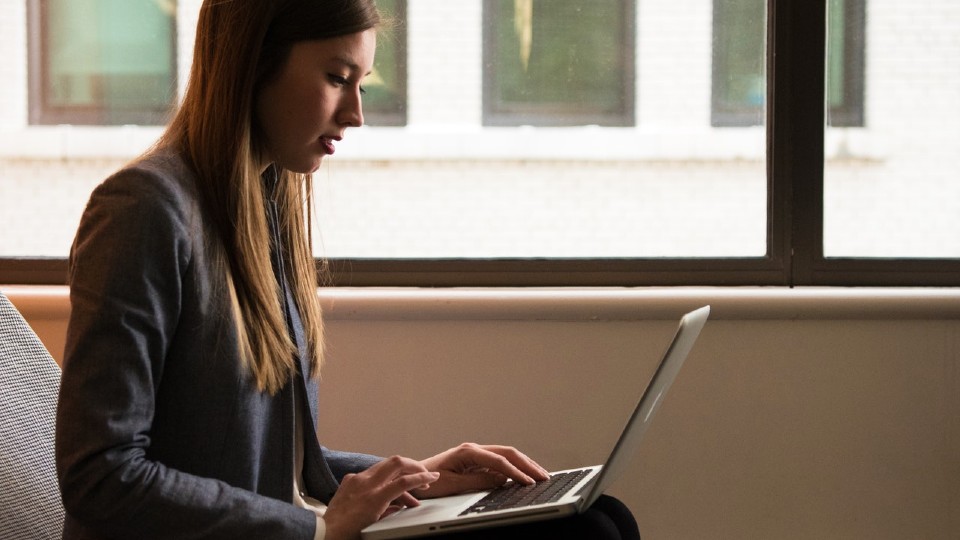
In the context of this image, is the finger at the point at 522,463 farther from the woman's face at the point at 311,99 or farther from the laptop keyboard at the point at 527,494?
the woman's face at the point at 311,99

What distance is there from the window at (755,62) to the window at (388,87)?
67cm

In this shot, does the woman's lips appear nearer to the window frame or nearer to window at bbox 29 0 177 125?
the window frame

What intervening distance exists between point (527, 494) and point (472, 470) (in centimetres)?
14

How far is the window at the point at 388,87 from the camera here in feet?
7.37

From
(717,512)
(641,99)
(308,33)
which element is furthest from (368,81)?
(717,512)

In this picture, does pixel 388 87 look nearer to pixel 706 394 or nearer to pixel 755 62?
pixel 755 62

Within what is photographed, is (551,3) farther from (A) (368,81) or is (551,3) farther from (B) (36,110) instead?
(B) (36,110)

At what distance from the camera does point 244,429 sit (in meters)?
1.17

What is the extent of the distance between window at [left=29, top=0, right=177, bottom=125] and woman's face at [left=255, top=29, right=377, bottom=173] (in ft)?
3.37

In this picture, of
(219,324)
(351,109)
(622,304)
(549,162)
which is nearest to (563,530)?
(219,324)

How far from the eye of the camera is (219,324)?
114 cm

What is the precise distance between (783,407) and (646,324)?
0.34 metres

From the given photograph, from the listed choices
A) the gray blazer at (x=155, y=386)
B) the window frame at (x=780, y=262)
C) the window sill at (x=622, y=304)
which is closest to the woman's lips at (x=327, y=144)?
the gray blazer at (x=155, y=386)

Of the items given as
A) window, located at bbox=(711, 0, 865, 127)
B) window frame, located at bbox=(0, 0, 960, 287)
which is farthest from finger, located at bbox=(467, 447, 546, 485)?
window, located at bbox=(711, 0, 865, 127)
